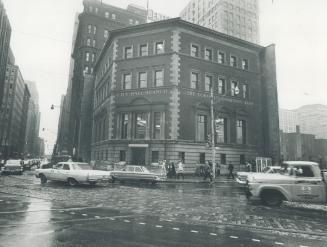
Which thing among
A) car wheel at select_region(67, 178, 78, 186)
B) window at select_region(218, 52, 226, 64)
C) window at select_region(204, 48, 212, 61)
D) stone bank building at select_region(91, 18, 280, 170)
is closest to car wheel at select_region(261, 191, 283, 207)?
car wheel at select_region(67, 178, 78, 186)

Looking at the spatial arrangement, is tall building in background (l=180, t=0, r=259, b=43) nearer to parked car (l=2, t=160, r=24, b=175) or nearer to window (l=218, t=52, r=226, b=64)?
window (l=218, t=52, r=226, b=64)

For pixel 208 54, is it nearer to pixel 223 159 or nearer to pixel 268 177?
pixel 223 159

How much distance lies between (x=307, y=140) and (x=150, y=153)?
8237 cm

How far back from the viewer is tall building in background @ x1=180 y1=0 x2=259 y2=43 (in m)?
85.8

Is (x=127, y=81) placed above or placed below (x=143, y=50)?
below

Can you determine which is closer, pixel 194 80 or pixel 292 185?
pixel 292 185

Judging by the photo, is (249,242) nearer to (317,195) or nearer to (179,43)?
(317,195)

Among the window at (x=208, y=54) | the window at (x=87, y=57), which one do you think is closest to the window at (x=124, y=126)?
the window at (x=208, y=54)

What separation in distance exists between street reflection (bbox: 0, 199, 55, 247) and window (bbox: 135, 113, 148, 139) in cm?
2373

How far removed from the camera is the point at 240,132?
38.0 meters

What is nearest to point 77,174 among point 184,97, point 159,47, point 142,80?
point 184,97

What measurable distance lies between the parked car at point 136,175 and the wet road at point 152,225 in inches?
403

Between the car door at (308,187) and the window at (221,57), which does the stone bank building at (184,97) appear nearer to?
the window at (221,57)

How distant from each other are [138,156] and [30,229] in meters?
26.3
